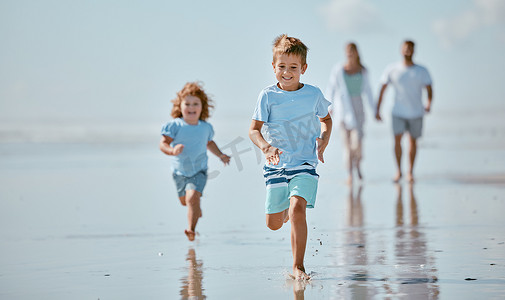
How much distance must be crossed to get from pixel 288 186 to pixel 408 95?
308 inches

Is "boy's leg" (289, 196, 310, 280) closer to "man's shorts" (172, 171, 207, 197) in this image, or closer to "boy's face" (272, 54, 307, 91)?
"boy's face" (272, 54, 307, 91)

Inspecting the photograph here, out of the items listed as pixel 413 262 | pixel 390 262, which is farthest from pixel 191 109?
pixel 413 262

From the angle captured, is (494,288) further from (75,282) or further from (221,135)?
(221,135)

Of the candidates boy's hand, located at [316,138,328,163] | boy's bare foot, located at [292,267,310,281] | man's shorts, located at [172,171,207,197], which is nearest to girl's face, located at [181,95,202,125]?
man's shorts, located at [172,171,207,197]

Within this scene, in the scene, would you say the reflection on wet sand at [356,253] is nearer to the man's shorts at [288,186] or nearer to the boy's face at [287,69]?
the man's shorts at [288,186]

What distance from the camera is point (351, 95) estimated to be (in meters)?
13.7

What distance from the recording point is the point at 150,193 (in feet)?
39.4

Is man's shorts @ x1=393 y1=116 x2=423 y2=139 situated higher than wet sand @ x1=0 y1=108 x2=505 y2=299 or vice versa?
man's shorts @ x1=393 y1=116 x2=423 y2=139

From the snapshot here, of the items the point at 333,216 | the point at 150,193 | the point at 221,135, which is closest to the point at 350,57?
the point at 150,193

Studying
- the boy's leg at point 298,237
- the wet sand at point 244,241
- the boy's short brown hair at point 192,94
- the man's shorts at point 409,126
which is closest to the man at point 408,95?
the man's shorts at point 409,126

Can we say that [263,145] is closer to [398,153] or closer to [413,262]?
[413,262]

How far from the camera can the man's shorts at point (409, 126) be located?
1338cm

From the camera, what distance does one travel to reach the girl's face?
8.36 m

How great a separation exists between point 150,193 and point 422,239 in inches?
220
